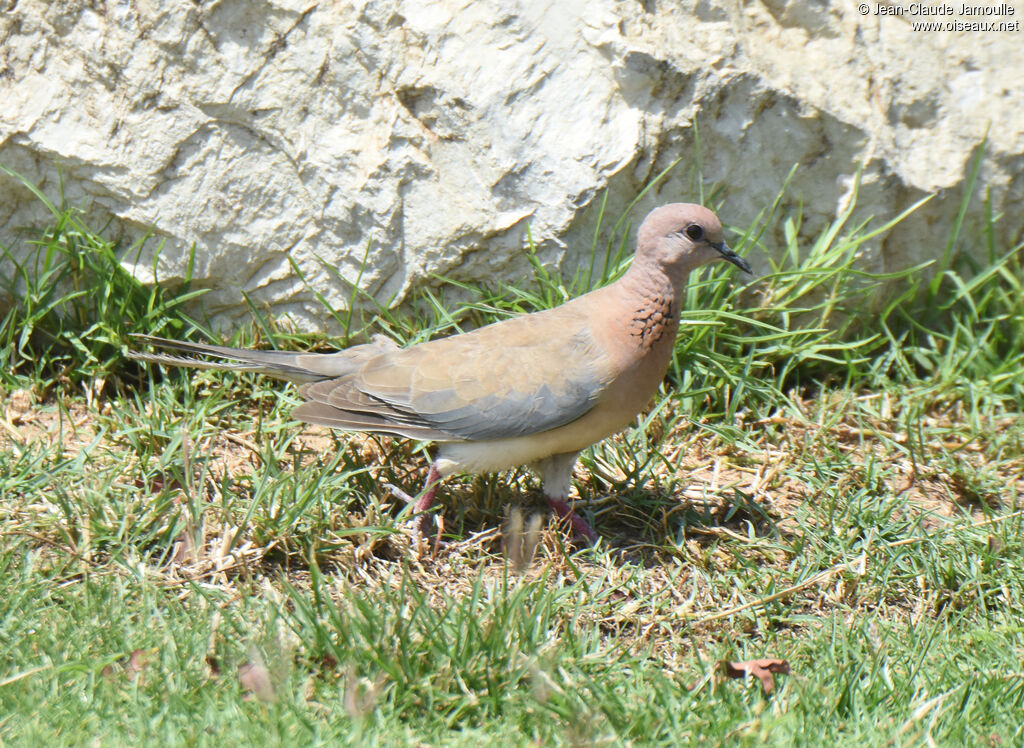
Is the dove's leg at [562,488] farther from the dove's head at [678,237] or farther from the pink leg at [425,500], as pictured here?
the dove's head at [678,237]

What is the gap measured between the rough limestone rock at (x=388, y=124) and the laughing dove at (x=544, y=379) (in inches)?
31.2

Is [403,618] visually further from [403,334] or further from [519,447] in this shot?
[403,334]

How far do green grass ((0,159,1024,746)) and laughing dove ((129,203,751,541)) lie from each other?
25 centimetres

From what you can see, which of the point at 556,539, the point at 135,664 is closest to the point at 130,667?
the point at 135,664

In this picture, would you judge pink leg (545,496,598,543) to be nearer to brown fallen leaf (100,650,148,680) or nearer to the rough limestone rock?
the rough limestone rock

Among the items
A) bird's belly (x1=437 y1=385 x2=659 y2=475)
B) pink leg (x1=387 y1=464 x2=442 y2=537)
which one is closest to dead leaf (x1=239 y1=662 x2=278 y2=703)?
pink leg (x1=387 y1=464 x2=442 y2=537)

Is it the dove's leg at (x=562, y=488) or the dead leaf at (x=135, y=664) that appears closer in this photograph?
the dead leaf at (x=135, y=664)

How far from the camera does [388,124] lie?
14.4 feet

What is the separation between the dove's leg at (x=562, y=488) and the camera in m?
3.87

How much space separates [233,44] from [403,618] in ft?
8.56

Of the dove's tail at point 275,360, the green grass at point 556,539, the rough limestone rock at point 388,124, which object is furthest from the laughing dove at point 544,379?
the rough limestone rock at point 388,124

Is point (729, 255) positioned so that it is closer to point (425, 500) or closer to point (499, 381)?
point (499, 381)

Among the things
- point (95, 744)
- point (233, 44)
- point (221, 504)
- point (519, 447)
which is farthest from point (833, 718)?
point (233, 44)

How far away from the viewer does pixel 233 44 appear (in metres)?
4.33
